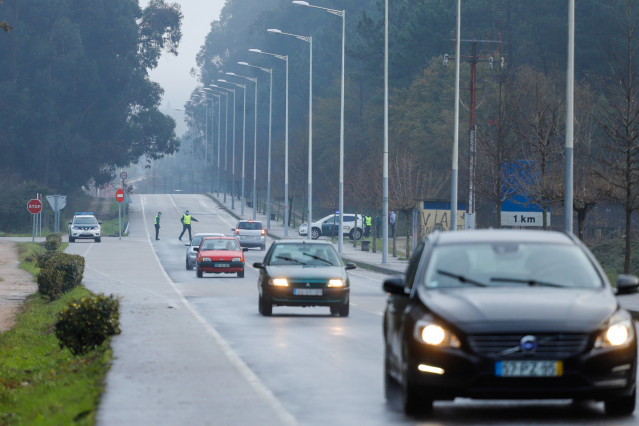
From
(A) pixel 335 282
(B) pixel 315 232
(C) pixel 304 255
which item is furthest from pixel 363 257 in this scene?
(A) pixel 335 282

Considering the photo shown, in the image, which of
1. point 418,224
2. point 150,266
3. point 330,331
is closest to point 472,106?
point 418,224

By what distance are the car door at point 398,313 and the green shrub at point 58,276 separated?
25675mm

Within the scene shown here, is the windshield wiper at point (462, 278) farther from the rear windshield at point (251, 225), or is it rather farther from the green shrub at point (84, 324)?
the rear windshield at point (251, 225)

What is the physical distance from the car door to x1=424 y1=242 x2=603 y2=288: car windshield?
37 centimetres

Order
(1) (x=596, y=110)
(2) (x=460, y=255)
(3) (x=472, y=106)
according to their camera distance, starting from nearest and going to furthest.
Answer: (2) (x=460, y=255) < (3) (x=472, y=106) < (1) (x=596, y=110)

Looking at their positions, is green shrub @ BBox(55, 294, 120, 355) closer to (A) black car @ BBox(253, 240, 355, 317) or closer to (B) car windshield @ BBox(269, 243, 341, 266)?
(A) black car @ BBox(253, 240, 355, 317)

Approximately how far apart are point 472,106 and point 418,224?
22.7ft

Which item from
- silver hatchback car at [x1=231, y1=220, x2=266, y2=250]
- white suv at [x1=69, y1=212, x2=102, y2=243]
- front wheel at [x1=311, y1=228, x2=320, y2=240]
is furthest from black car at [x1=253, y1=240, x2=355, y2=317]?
front wheel at [x1=311, y1=228, x2=320, y2=240]

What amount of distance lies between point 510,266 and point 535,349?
1489mm

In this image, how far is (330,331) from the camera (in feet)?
73.2

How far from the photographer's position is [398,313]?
1202 cm

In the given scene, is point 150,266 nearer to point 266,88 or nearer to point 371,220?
point 371,220

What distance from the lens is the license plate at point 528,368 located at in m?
10.4

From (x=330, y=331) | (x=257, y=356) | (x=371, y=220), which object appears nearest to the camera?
(x=257, y=356)
